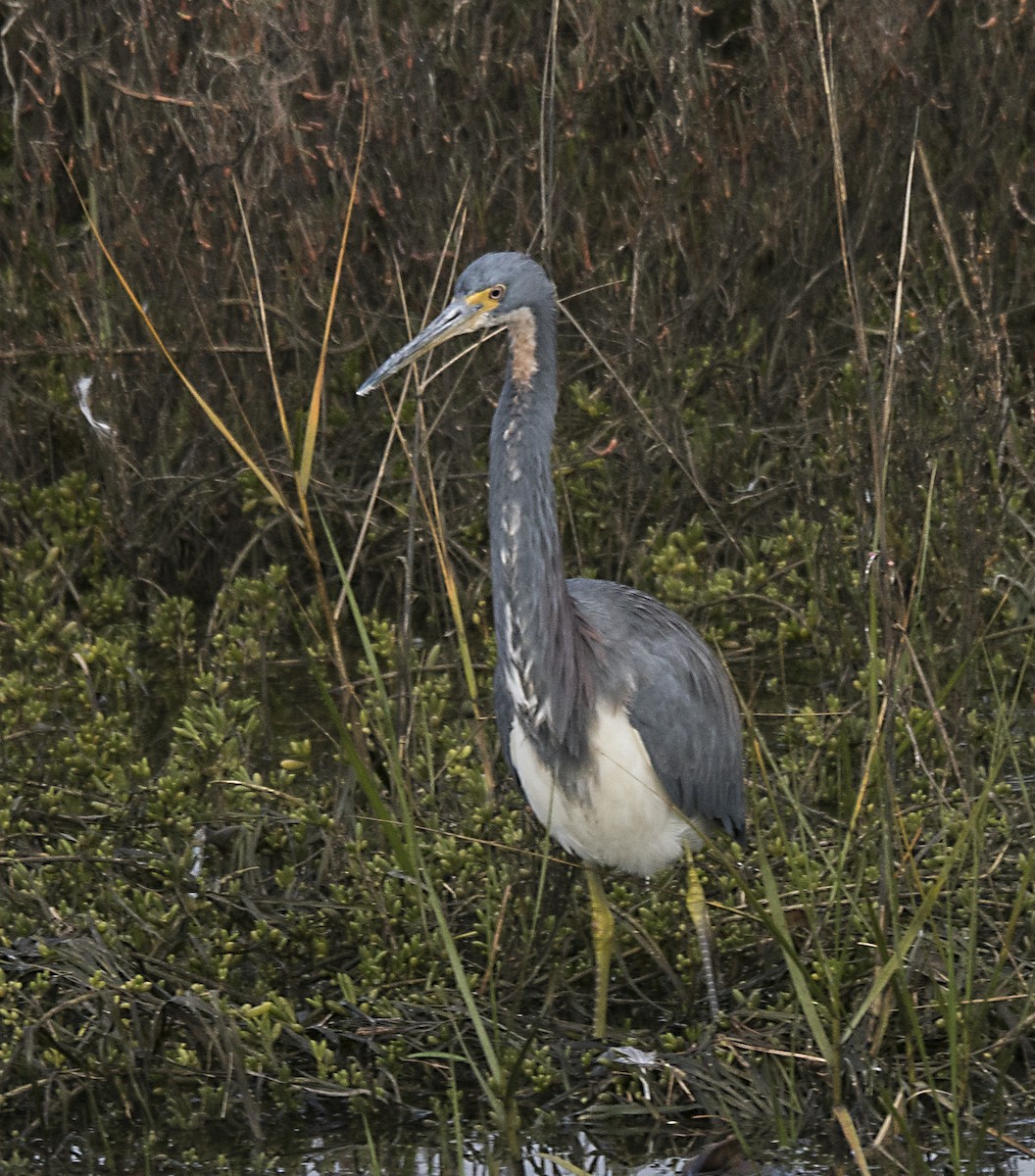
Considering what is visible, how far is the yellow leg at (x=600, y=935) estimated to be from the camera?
3.89m

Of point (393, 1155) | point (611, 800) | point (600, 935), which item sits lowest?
point (393, 1155)

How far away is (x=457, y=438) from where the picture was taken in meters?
5.86

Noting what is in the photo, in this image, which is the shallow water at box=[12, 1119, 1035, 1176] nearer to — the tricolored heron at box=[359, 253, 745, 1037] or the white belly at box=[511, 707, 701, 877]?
the tricolored heron at box=[359, 253, 745, 1037]

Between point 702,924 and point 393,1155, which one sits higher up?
point 702,924

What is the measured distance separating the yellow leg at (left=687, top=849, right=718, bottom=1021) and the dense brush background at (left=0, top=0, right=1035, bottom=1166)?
0.13 m

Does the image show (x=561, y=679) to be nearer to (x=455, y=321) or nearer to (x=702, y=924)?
(x=702, y=924)

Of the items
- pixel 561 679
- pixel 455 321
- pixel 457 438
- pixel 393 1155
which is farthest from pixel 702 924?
pixel 457 438

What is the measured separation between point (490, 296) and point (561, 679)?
78cm

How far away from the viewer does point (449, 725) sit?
16.5ft

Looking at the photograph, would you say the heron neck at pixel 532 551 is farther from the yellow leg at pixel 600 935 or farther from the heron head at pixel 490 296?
the yellow leg at pixel 600 935

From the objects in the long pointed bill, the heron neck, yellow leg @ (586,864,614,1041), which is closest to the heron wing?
the heron neck

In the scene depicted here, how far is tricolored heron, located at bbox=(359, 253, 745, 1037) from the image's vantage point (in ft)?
12.3

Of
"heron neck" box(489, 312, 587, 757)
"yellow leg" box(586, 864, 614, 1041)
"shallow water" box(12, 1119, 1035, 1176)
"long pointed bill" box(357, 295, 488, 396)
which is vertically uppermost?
"long pointed bill" box(357, 295, 488, 396)

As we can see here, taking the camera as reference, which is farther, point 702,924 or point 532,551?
point 702,924
